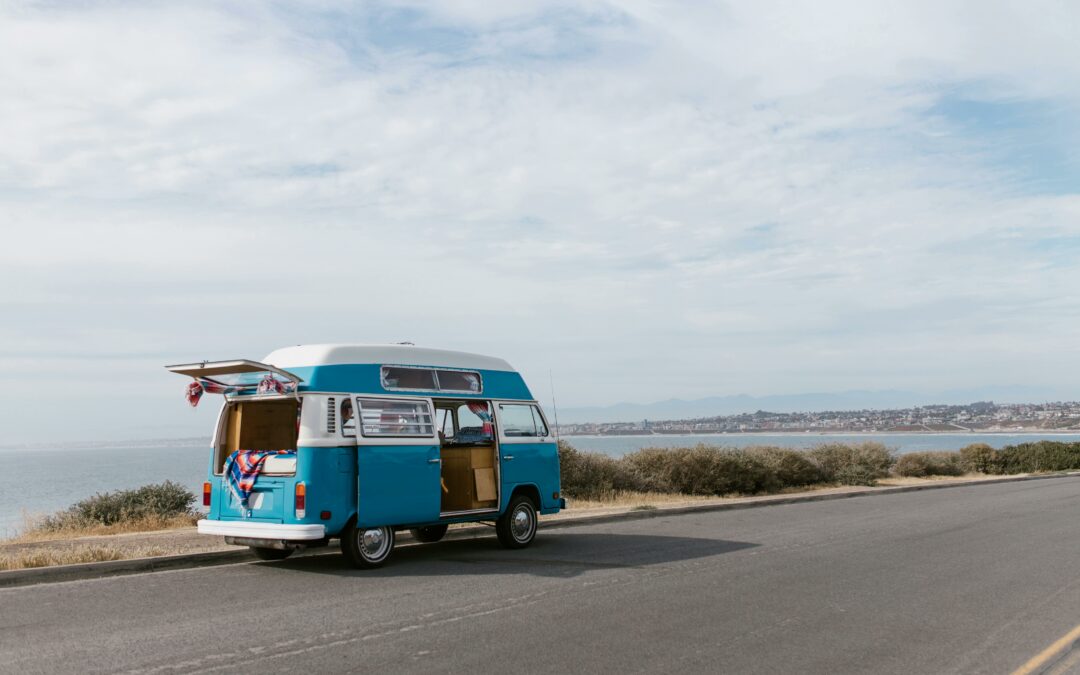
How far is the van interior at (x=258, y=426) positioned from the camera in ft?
40.6

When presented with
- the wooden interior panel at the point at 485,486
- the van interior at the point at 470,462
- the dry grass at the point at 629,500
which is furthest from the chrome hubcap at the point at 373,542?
the dry grass at the point at 629,500

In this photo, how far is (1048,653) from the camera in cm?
754

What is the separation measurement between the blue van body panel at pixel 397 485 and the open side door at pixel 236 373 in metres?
1.26

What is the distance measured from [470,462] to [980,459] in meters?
41.9

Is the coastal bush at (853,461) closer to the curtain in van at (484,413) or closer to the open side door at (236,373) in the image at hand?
the curtain in van at (484,413)

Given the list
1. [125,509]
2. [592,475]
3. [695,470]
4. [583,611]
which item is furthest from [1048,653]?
[695,470]

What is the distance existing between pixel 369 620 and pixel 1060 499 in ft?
71.0

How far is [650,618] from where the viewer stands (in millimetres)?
8695

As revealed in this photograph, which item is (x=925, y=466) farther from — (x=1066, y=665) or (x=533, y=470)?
(x=1066, y=665)

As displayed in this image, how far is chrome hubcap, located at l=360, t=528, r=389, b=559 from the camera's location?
11.6 meters

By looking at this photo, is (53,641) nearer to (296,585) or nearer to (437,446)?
(296,585)

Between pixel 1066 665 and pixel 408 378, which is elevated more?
pixel 408 378

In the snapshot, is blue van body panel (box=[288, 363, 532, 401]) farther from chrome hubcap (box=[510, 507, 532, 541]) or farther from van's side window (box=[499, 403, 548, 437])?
chrome hubcap (box=[510, 507, 532, 541])

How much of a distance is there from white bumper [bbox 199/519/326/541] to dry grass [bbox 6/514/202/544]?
494 centimetres
